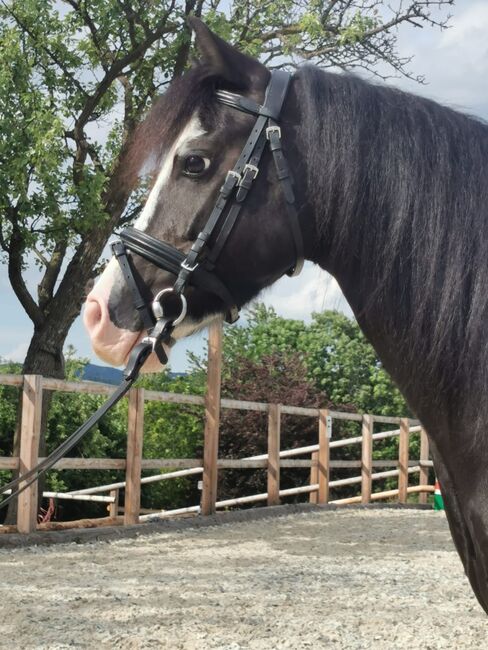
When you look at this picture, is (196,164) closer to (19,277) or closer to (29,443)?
(29,443)

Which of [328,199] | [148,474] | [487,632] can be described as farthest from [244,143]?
[148,474]

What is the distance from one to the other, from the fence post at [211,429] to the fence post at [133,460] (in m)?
1.32

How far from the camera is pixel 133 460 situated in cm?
800

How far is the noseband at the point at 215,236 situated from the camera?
1.90 metres

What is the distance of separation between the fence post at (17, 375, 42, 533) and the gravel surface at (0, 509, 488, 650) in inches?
13.4

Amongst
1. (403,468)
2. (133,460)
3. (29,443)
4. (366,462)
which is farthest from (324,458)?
(29,443)

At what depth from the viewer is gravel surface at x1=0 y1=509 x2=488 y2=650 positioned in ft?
13.8

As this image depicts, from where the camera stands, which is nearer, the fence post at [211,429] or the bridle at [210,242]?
the bridle at [210,242]

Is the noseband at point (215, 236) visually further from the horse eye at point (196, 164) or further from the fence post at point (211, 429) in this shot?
the fence post at point (211, 429)

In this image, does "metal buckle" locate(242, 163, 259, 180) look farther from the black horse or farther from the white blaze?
the white blaze

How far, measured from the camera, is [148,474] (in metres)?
13.2

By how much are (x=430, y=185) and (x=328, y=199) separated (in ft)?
0.75

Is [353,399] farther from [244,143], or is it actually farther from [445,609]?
[244,143]

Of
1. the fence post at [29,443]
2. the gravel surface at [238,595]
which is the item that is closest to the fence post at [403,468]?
the gravel surface at [238,595]
